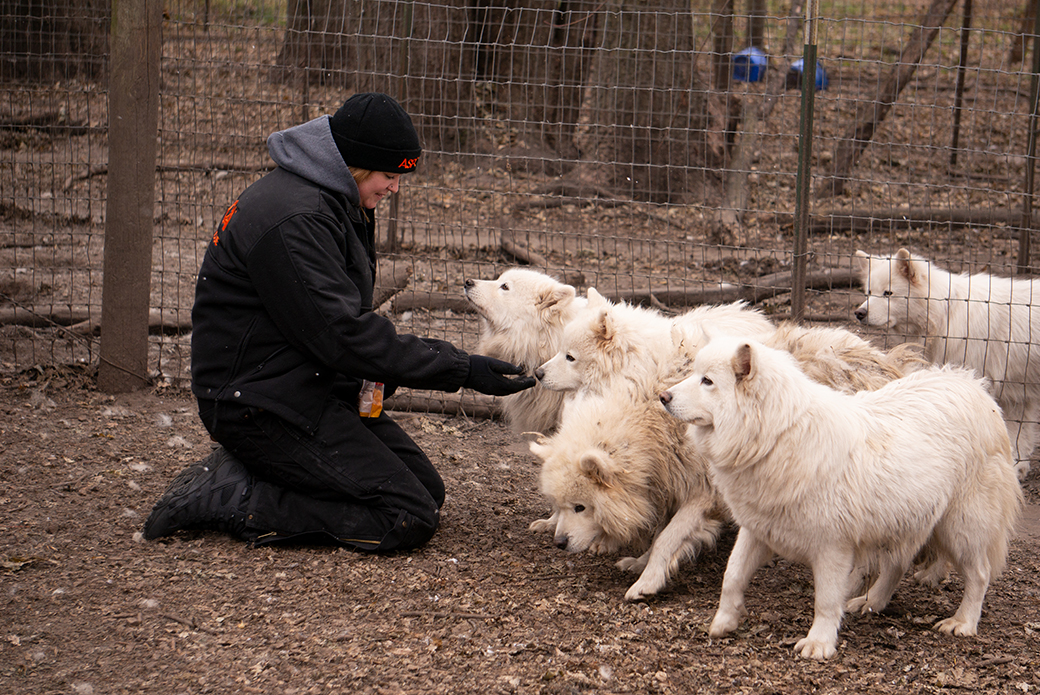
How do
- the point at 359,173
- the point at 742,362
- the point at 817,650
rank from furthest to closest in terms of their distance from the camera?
the point at 359,173, the point at 817,650, the point at 742,362

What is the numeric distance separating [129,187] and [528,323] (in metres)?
2.79

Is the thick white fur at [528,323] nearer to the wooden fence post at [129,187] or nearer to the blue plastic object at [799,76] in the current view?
the wooden fence post at [129,187]

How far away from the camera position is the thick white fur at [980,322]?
572 cm

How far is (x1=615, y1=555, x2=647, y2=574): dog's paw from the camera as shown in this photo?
13.6 feet

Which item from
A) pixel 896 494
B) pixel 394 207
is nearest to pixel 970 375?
pixel 896 494

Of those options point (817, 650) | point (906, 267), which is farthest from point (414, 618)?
point (906, 267)

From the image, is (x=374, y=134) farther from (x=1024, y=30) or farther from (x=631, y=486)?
(x=1024, y=30)

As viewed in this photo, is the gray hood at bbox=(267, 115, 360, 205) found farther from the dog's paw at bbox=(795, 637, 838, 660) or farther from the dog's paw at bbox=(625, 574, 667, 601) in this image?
the dog's paw at bbox=(795, 637, 838, 660)

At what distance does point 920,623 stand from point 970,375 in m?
1.09

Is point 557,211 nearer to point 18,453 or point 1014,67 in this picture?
point 18,453

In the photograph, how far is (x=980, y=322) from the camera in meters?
5.83

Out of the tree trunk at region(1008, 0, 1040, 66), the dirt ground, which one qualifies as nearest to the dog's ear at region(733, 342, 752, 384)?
the dirt ground

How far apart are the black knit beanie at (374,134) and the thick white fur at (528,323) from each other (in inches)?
58.4

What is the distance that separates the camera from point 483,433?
6027mm
